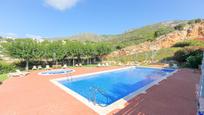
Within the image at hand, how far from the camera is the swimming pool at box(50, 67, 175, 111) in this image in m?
7.77

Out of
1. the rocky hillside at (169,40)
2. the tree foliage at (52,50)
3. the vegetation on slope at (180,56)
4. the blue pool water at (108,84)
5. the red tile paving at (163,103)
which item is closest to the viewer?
the red tile paving at (163,103)

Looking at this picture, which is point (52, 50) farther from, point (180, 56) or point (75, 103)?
point (180, 56)

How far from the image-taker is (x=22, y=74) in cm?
1367

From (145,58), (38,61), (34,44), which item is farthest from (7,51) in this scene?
(145,58)

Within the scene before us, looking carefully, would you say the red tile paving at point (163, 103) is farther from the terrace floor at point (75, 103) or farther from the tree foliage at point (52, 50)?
the tree foliage at point (52, 50)

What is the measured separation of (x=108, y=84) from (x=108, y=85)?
329 millimetres

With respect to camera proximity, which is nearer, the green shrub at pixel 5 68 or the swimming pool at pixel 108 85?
the swimming pool at pixel 108 85

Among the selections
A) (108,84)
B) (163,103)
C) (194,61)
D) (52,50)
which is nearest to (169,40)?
→ (194,61)

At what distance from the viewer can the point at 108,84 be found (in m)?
11.8

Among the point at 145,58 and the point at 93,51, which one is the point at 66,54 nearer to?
the point at 93,51

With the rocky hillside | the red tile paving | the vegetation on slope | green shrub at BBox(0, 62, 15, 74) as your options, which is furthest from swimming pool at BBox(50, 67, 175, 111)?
the rocky hillside

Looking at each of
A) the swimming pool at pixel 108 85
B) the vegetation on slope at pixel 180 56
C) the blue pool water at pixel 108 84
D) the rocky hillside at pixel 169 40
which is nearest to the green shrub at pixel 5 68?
the swimming pool at pixel 108 85

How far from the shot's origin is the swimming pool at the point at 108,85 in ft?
25.5

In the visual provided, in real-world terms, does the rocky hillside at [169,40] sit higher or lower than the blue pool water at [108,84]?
higher
